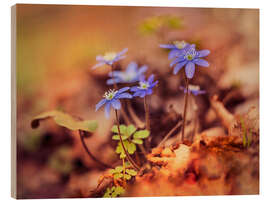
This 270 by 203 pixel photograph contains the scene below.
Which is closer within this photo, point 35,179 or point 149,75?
point 35,179

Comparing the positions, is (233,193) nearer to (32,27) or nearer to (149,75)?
(149,75)

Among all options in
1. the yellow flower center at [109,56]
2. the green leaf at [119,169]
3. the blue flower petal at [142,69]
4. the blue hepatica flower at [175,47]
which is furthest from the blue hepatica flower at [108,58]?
the green leaf at [119,169]

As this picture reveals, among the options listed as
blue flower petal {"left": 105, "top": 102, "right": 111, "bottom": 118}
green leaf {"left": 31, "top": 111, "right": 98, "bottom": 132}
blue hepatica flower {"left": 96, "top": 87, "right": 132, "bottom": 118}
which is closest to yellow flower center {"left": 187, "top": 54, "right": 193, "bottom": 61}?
blue hepatica flower {"left": 96, "top": 87, "right": 132, "bottom": 118}

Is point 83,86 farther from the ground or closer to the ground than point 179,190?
farther from the ground

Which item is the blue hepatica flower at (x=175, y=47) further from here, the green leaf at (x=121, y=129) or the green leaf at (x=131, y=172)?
the green leaf at (x=131, y=172)

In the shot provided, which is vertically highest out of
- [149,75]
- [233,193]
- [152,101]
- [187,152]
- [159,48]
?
[159,48]
